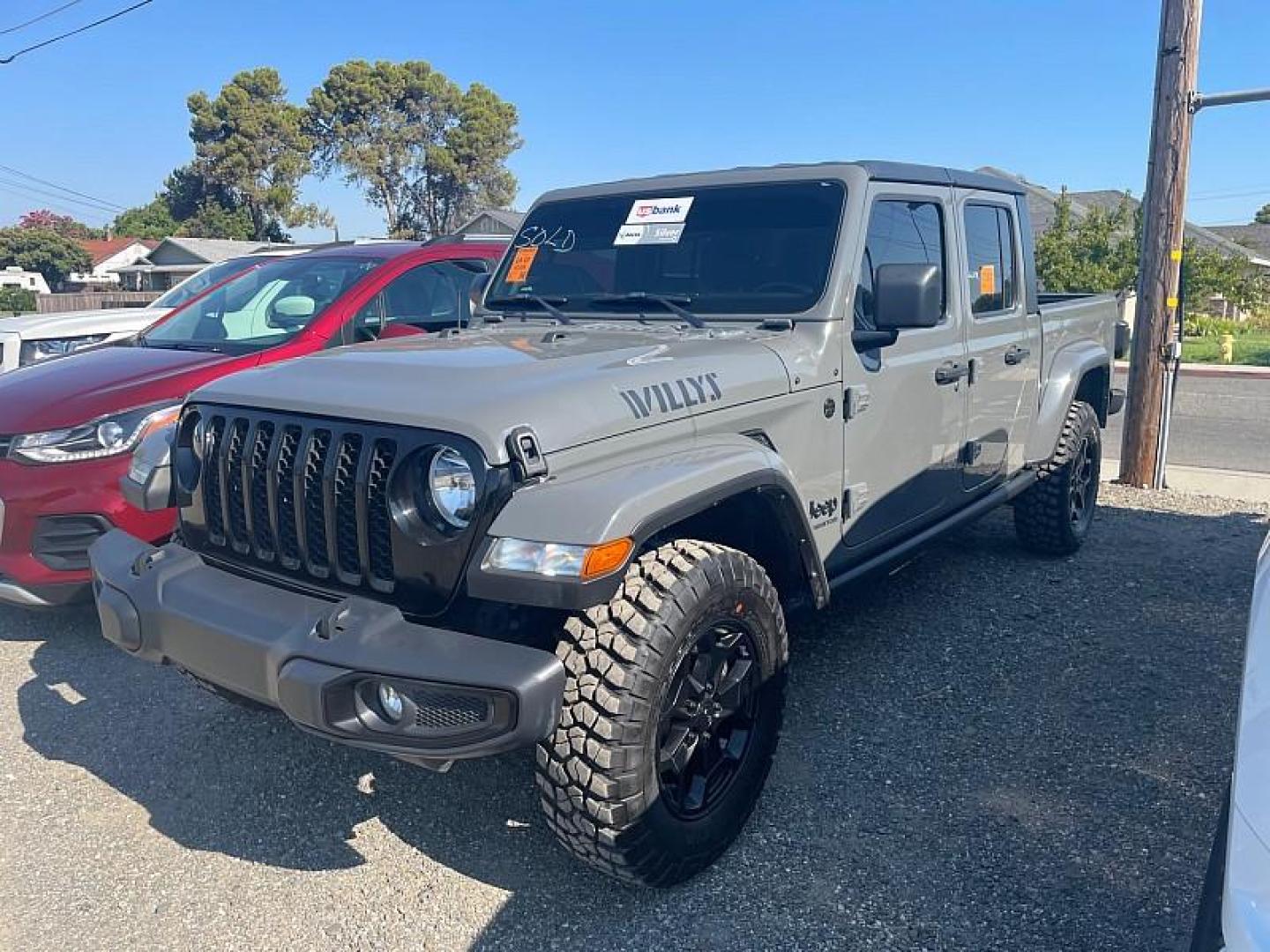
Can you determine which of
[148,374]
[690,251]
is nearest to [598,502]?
[690,251]

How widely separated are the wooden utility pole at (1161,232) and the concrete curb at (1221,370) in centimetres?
1044

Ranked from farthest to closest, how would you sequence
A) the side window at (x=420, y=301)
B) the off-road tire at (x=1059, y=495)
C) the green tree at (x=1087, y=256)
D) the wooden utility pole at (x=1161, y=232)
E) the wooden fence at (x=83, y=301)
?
1. the wooden fence at (x=83, y=301)
2. the green tree at (x=1087, y=256)
3. the wooden utility pole at (x=1161, y=232)
4. the side window at (x=420, y=301)
5. the off-road tire at (x=1059, y=495)

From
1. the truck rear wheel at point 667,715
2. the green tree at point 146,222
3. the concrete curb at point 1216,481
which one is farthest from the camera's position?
the green tree at point 146,222

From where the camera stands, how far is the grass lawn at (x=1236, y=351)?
67.2ft

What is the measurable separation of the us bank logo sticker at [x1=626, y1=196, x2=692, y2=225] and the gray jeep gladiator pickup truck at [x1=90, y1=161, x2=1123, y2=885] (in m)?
0.01

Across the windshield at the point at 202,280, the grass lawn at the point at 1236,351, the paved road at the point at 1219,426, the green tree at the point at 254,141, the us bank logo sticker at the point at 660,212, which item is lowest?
the grass lawn at the point at 1236,351

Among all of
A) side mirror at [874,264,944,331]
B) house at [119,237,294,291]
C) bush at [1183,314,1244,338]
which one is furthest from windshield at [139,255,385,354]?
house at [119,237,294,291]

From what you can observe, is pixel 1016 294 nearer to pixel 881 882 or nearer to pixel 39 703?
pixel 881 882

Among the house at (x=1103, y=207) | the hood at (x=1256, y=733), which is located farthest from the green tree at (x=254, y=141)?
the hood at (x=1256, y=733)

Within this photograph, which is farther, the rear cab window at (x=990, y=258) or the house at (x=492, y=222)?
the house at (x=492, y=222)

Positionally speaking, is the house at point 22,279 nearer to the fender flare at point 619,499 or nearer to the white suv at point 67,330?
the white suv at point 67,330

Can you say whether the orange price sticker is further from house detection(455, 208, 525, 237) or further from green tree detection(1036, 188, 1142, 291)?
house detection(455, 208, 525, 237)

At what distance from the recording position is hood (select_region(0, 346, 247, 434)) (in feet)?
14.0

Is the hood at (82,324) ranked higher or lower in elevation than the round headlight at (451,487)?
higher
